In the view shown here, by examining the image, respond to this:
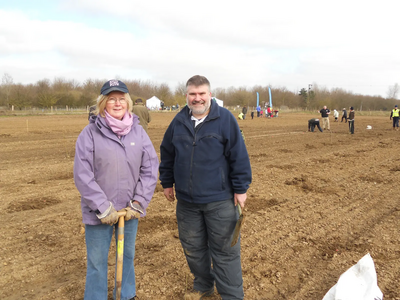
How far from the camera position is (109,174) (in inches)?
102

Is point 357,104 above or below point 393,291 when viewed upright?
above

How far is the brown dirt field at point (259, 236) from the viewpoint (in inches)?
133

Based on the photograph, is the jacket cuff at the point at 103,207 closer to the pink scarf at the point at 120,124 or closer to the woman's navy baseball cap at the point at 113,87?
the pink scarf at the point at 120,124

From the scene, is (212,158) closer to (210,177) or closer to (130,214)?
(210,177)

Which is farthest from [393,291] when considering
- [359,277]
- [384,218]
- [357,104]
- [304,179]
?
[357,104]

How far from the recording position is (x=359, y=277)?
2609 millimetres

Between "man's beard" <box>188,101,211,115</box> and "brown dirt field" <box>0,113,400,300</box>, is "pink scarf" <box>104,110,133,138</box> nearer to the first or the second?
"man's beard" <box>188,101,211,115</box>

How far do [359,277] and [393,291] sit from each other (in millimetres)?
963

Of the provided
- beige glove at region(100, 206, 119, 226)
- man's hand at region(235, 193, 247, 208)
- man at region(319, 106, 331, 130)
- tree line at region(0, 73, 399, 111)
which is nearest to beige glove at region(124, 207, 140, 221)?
beige glove at region(100, 206, 119, 226)

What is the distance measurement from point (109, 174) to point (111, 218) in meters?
0.35

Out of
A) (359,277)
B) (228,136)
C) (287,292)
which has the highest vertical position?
(228,136)

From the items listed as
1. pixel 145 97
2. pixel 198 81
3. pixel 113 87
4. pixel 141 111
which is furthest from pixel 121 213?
pixel 145 97

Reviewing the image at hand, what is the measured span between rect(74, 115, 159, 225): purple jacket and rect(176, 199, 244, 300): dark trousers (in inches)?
19.5

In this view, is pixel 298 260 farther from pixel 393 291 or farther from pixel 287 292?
pixel 393 291
